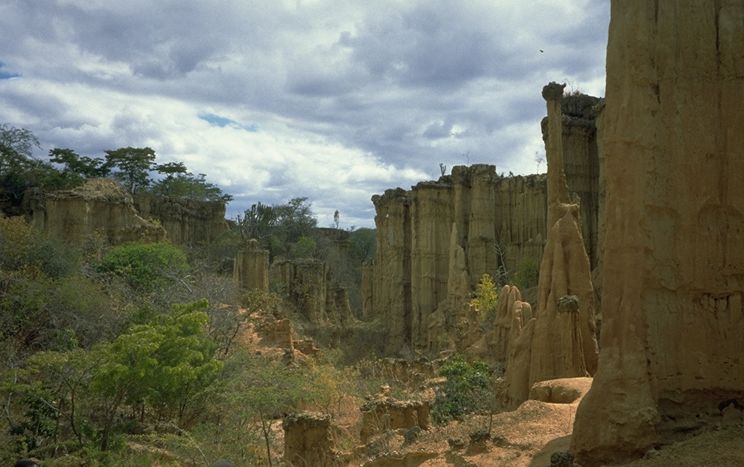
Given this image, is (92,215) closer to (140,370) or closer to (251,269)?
(251,269)

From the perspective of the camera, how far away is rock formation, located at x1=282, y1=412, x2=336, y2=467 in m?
12.4

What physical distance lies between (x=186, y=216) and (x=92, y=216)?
54.8 ft

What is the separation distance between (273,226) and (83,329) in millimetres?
44733

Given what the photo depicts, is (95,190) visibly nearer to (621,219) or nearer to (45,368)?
(45,368)

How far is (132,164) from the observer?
2127 inches

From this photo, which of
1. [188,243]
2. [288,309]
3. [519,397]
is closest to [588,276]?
[519,397]

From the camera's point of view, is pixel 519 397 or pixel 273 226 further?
pixel 273 226

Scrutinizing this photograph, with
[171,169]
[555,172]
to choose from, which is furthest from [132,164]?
[555,172]

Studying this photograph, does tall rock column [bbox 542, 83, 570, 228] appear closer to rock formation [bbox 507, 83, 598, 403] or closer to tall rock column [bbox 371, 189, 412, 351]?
rock formation [bbox 507, 83, 598, 403]

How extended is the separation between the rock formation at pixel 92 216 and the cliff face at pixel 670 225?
2772 centimetres

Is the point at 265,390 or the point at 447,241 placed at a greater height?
the point at 447,241

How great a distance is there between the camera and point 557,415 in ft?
35.0

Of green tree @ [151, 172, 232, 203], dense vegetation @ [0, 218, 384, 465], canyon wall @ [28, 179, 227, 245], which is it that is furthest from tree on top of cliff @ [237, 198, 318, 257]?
dense vegetation @ [0, 218, 384, 465]

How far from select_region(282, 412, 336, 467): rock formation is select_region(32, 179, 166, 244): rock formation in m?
21.9
